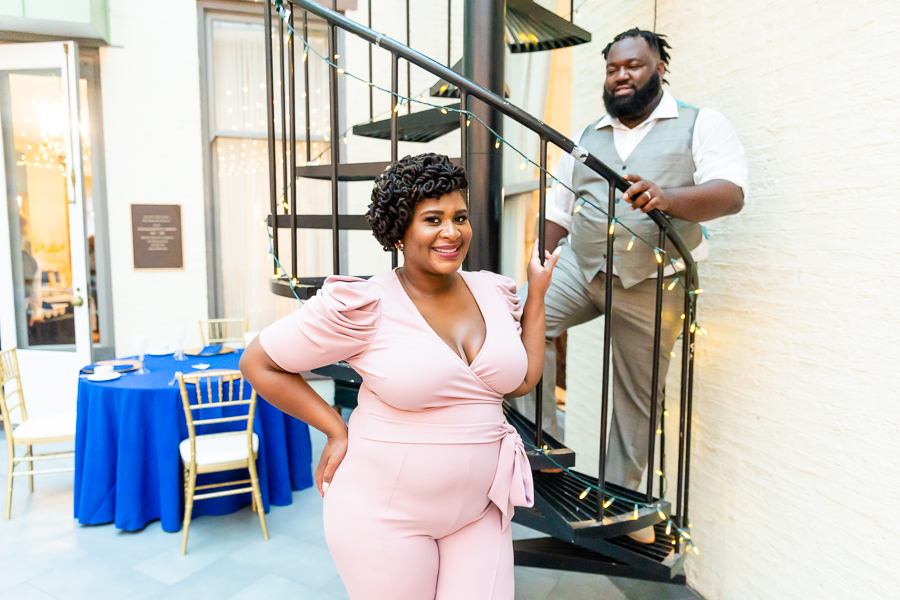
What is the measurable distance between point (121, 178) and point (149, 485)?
111 inches

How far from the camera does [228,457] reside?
9.23 feet

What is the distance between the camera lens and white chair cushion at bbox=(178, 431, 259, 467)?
9.12 feet

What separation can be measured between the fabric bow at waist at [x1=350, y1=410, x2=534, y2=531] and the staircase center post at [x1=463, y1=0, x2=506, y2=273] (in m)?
0.85

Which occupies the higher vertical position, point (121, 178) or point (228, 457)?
point (121, 178)

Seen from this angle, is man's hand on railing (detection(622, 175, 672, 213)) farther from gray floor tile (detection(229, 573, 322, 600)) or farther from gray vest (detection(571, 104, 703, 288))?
gray floor tile (detection(229, 573, 322, 600))

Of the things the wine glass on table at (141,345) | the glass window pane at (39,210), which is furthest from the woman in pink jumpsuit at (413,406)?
the glass window pane at (39,210)

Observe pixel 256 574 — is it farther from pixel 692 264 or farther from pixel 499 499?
pixel 692 264

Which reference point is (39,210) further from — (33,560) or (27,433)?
(33,560)

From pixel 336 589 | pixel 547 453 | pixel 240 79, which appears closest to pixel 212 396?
pixel 336 589

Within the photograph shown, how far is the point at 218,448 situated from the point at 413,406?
212cm

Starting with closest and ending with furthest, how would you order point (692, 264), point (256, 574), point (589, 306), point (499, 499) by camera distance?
point (499, 499)
point (692, 264)
point (589, 306)
point (256, 574)

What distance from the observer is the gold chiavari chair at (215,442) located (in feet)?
8.96

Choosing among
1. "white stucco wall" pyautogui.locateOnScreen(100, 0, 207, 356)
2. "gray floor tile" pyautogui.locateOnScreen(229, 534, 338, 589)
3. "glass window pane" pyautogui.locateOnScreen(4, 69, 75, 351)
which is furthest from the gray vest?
"glass window pane" pyautogui.locateOnScreen(4, 69, 75, 351)

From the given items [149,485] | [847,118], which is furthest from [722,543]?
[149,485]
